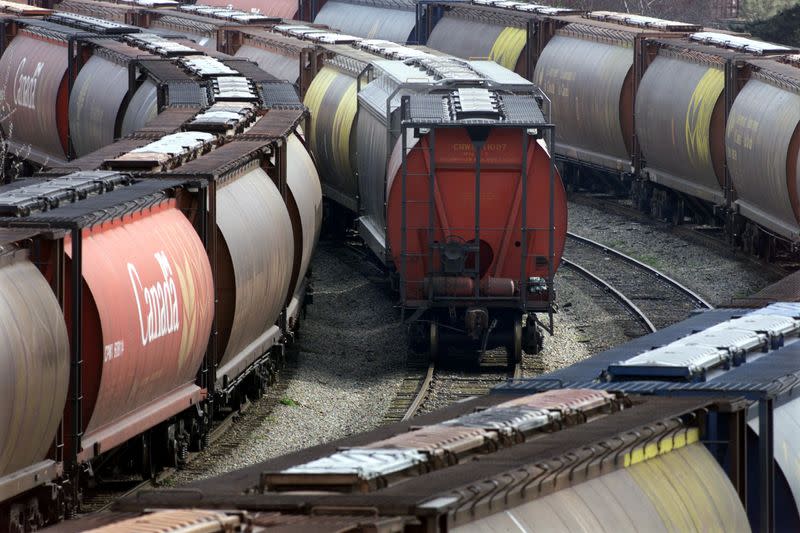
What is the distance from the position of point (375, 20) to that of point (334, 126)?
2625cm

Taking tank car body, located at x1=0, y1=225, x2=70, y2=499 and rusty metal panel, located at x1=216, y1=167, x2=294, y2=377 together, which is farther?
rusty metal panel, located at x1=216, y1=167, x2=294, y2=377

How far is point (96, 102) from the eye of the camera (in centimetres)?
3803

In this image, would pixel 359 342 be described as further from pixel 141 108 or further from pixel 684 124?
pixel 684 124

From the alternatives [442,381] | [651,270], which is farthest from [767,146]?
[442,381]

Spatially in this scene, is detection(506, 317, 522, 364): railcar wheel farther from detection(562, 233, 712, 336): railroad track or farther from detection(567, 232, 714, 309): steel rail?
detection(567, 232, 714, 309): steel rail

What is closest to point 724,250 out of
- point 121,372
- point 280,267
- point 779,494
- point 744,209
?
point 744,209

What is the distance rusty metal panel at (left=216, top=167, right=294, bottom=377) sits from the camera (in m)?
21.9

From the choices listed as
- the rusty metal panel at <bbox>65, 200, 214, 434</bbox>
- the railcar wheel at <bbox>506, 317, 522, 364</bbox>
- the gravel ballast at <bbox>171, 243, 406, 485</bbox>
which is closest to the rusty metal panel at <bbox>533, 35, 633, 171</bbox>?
the gravel ballast at <bbox>171, 243, 406, 485</bbox>

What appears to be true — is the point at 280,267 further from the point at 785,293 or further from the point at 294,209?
the point at 785,293

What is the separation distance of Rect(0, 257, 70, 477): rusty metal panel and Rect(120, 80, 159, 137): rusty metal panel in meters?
17.8

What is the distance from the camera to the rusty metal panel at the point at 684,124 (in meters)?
40.3

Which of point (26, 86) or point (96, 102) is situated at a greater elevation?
point (96, 102)

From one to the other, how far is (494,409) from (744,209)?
27480 mm

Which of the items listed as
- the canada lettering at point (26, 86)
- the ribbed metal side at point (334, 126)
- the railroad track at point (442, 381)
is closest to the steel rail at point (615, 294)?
the railroad track at point (442, 381)
